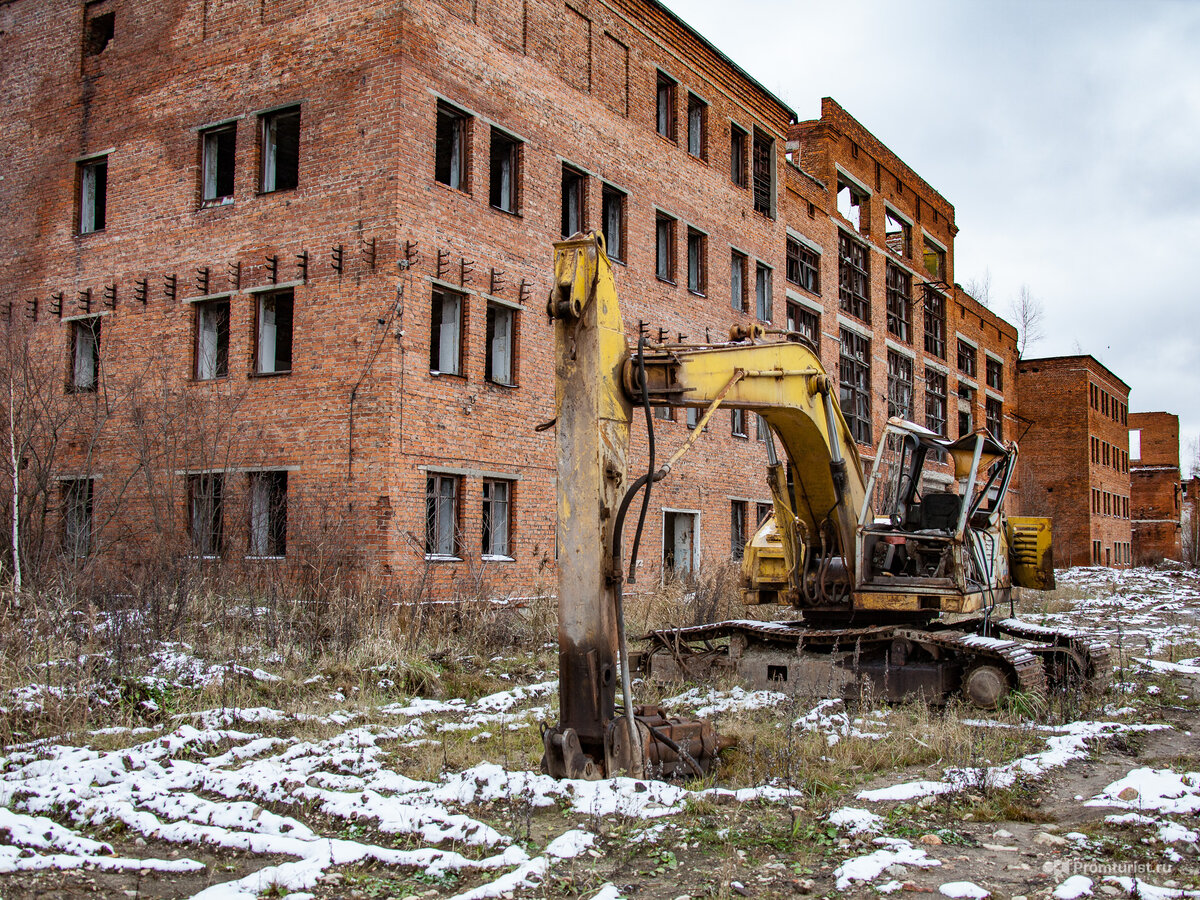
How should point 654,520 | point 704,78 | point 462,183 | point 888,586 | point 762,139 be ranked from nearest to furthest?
point 888,586 → point 462,183 → point 654,520 → point 704,78 → point 762,139

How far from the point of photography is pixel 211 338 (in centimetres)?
1684

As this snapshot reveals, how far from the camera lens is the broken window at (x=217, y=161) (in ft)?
56.2

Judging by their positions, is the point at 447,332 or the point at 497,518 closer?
the point at 447,332

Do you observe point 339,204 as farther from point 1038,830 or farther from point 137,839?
point 1038,830

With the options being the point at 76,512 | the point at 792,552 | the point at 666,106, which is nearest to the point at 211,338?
the point at 76,512

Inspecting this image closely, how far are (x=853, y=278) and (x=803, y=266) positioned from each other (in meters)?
4.39

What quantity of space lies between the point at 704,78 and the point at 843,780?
63.7ft

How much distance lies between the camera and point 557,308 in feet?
22.1

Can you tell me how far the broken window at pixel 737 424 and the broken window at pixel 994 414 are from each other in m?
23.0

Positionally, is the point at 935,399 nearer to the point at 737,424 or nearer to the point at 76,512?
the point at 737,424

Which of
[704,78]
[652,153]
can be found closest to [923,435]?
[652,153]

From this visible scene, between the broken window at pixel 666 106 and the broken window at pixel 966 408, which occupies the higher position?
the broken window at pixel 666 106

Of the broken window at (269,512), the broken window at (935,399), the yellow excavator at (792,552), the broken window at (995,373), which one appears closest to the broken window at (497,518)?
the broken window at (269,512)

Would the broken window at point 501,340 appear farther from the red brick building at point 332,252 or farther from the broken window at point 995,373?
the broken window at point 995,373
